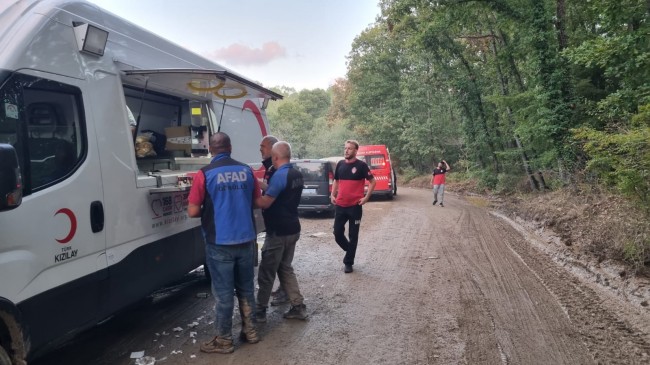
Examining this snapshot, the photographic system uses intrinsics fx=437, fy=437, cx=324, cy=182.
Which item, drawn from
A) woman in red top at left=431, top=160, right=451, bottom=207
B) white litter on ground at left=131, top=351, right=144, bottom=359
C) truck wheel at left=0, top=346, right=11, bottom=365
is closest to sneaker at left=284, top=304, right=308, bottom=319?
white litter on ground at left=131, top=351, right=144, bottom=359

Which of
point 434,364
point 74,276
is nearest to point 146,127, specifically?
point 74,276

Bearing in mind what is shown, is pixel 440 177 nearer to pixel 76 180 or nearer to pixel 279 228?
pixel 279 228

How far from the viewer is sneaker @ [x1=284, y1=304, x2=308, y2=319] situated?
4832 mm

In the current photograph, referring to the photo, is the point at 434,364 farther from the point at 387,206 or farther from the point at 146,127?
the point at 387,206

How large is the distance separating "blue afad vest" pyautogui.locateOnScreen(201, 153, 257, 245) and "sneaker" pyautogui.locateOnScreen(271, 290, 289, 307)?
65.3 inches

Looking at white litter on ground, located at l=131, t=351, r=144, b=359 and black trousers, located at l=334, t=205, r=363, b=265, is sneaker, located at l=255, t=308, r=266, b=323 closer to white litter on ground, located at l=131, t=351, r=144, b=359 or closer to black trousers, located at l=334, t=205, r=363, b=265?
white litter on ground, located at l=131, t=351, r=144, b=359

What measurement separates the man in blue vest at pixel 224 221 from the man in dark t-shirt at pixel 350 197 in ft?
8.90

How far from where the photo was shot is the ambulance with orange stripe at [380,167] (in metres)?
18.8

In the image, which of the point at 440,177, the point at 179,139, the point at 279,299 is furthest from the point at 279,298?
the point at 440,177

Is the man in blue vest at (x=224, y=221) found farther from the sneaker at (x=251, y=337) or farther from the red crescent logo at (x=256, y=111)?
the red crescent logo at (x=256, y=111)

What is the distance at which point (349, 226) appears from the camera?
675 cm

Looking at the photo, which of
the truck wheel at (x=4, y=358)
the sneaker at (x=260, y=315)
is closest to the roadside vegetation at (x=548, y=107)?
the sneaker at (x=260, y=315)

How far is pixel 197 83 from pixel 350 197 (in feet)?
9.56

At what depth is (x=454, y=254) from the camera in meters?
8.08
